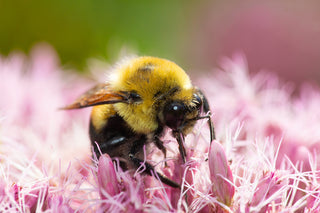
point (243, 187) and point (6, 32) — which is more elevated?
point (6, 32)

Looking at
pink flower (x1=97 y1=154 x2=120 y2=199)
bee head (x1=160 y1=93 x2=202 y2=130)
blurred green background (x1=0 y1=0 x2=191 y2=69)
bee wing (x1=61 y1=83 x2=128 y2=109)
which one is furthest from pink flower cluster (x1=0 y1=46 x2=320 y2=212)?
blurred green background (x1=0 y1=0 x2=191 y2=69)

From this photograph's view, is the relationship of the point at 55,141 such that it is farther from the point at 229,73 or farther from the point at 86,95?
the point at 229,73

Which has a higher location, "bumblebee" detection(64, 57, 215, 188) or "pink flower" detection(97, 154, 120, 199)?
"bumblebee" detection(64, 57, 215, 188)

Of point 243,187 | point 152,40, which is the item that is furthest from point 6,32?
point 243,187

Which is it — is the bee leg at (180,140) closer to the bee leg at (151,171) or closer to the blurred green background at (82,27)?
the bee leg at (151,171)

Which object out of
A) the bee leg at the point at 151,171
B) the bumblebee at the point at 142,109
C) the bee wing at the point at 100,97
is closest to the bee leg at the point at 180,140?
the bumblebee at the point at 142,109

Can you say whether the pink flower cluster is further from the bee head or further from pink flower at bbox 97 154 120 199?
the bee head

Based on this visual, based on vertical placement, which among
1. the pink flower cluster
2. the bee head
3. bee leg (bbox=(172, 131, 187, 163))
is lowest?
the pink flower cluster
